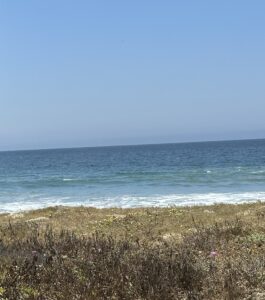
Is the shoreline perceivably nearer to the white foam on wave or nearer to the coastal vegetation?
the coastal vegetation

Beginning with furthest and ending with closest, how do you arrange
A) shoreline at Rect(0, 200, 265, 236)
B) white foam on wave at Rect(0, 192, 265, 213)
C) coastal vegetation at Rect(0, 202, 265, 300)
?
white foam on wave at Rect(0, 192, 265, 213), shoreline at Rect(0, 200, 265, 236), coastal vegetation at Rect(0, 202, 265, 300)

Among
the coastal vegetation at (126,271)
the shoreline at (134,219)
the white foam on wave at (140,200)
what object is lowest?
the white foam on wave at (140,200)

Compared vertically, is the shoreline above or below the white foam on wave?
above

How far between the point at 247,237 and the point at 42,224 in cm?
667

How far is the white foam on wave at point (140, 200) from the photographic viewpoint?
24797 millimetres

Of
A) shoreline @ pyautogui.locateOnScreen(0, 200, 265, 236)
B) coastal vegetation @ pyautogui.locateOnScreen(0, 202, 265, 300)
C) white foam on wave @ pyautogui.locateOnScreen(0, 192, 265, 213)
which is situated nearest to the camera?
coastal vegetation @ pyautogui.locateOnScreen(0, 202, 265, 300)

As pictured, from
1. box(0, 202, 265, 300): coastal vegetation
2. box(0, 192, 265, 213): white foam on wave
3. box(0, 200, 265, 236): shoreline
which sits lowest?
box(0, 192, 265, 213): white foam on wave

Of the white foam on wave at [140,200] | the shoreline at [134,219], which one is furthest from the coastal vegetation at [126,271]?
the white foam on wave at [140,200]

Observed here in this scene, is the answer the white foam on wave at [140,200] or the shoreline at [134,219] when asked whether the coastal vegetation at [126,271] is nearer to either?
the shoreline at [134,219]

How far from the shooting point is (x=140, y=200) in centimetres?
2677

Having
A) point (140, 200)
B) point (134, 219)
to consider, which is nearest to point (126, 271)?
point (134, 219)

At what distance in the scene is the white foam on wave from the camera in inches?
976

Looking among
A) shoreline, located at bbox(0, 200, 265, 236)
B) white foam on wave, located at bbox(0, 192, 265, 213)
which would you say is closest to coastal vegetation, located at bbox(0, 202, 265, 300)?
shoreline, located at bbox(0, 200, 265, 236)

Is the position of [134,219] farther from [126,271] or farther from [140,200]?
[140,200]
